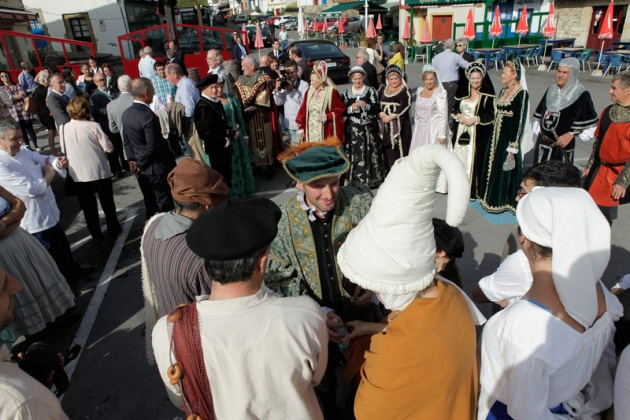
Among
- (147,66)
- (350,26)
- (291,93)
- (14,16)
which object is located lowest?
(291,93)

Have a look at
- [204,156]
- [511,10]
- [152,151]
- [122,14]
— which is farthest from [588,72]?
[122,14]

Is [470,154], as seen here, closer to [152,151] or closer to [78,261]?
[152,151]

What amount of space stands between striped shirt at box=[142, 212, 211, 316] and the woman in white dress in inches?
171

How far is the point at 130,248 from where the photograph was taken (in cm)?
528

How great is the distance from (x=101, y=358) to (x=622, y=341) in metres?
3.80

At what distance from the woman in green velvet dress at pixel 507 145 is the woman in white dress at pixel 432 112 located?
26.3 inches

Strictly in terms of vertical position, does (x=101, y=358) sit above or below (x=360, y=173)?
below

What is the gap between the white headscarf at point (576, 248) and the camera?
4.65ft

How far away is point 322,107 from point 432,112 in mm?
1676

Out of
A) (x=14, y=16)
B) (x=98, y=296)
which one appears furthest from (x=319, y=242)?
(x=14, y=16)

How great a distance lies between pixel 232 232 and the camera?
1.50m

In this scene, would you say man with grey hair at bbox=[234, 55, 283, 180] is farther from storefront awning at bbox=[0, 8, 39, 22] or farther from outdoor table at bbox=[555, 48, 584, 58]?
storefront awning at bbox=[0, 8, 39, 22]

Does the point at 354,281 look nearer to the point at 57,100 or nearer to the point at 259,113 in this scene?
the point at 259,113

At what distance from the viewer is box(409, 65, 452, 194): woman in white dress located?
19.2ft
